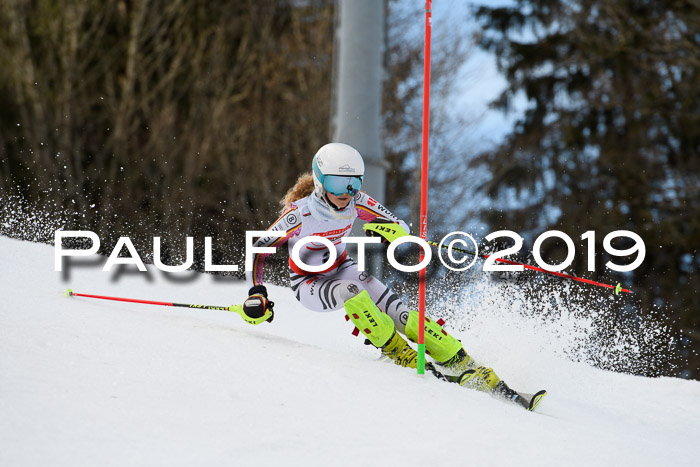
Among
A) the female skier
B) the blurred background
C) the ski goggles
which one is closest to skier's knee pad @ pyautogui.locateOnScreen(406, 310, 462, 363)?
the female skier

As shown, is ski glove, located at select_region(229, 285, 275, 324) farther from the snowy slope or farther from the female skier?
the snowy slope

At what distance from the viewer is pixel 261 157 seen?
50.1ft

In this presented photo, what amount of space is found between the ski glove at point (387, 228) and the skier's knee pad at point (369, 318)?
1.89ft

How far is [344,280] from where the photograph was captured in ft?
12.7

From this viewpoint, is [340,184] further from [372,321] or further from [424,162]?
[372,321]

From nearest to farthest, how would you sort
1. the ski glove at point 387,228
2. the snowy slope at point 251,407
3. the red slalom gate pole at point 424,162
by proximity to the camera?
the snowy slope at point 251,407 < the red slalom gate pole at point 424,162 < the ski glove at point 387,228

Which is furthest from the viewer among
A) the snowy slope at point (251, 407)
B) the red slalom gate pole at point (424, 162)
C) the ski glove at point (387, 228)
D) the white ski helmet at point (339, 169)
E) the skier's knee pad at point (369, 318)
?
the ski glove at point (387, 228)

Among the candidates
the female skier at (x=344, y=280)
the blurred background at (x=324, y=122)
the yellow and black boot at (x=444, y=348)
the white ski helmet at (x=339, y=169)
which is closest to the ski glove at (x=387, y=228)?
the female skier at (x=344, y=280)

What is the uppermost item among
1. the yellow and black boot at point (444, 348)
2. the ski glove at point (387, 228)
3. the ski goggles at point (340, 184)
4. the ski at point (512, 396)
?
the ski goggles at point (340, 184)

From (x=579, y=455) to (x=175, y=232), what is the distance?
10.7 m

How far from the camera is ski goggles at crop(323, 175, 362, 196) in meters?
3.86

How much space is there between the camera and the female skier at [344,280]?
12.2 feet

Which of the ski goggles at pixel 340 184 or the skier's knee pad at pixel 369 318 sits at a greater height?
the ski goggles at pixel 340 184

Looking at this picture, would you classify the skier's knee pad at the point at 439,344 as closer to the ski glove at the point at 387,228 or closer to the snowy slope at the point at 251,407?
the snowy slope at the point at 251,407
